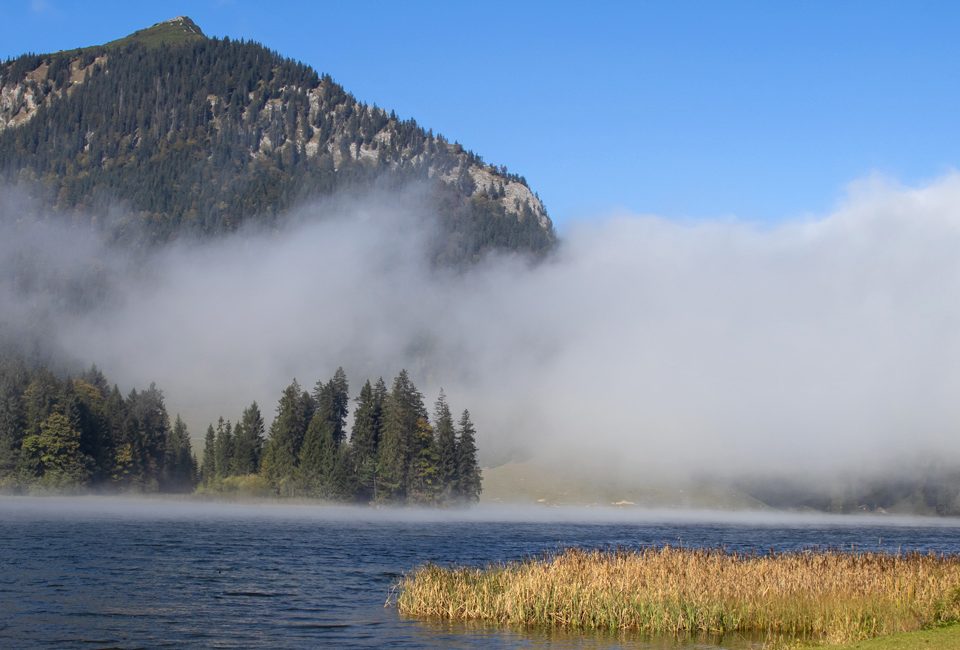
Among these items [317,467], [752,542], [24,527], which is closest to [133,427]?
[317,467]

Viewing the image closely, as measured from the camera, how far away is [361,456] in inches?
7382

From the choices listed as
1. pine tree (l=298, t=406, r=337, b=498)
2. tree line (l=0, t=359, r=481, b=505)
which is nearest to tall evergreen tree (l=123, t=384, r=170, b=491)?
tree line (l=0, t=359, r=481, b=505)

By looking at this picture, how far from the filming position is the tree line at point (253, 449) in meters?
175

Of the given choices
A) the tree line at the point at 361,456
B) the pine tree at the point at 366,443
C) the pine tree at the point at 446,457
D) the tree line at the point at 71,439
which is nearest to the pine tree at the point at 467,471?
the tree line at the point at 361,456

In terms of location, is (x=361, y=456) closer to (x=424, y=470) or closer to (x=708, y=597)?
(x=424, y=470)

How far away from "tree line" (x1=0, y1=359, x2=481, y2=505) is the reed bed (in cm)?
13228

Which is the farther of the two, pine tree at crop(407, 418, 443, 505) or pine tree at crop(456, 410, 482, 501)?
pine tree at crop(456, 410, 482, 501)

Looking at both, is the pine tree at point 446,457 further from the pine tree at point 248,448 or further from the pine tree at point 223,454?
the pine tree at point 223,454

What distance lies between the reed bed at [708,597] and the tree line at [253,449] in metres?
132

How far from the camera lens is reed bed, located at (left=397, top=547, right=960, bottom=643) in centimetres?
4416

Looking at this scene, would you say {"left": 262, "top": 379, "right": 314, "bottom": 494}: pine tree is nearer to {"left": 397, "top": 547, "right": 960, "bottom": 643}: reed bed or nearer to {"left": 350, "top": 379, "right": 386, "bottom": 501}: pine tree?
{"left": 350, "top": 379, "right": 386, "bottom": 501}: pine tree

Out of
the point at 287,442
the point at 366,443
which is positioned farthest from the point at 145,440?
the point at 366,443

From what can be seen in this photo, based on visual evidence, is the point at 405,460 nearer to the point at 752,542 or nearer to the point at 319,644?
the point at 752,542

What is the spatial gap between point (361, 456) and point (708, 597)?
5728 inches
